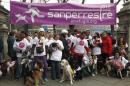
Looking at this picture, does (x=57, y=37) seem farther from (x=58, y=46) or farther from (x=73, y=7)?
(x=73, y=7)

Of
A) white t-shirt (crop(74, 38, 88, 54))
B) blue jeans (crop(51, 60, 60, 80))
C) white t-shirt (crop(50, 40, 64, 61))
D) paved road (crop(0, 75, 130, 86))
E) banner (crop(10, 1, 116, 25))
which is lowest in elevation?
paved road (crop(0, 75, 130, 86))

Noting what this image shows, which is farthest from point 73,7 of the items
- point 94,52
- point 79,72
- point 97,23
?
point 79,72

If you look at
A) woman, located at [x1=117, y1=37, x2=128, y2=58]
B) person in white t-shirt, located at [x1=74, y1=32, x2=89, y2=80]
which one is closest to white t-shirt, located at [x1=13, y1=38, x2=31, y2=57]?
person in white t-shirt, located at [x1=74, y1=32, x2=89, y2=80]

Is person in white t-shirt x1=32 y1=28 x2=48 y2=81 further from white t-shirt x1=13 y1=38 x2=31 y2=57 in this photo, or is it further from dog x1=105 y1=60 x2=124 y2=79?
dog x1=105 y1=60 x2=124 y2=79

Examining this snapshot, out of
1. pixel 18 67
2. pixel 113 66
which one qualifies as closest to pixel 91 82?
pixel 113 66

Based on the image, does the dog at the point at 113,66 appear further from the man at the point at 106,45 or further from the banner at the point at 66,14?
the banner at the point at 66,14

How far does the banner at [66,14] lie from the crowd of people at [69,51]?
83 centimetres

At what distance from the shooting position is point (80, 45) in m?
13.6

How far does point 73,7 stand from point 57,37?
2.53m

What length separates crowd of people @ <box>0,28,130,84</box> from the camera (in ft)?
Result: 42.1

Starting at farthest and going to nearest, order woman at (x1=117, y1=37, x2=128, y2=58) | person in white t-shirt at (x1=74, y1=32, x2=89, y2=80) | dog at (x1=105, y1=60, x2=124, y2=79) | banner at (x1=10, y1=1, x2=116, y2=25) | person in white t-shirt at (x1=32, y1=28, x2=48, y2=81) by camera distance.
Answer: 1. banner at (x1=10, y1=1, x2=116, y2=25)
2. woman at (x1=117, y1=37, x2=128, y2=58)
3. person in white t-shirt at (x1=74, y1=32, x2=89, y2=80)
4. dog at (x1=105, y1=60, x2=124, y2=79)
5. person in white t-shirt at (x1=32, y1=28, x2=48, y2=81)

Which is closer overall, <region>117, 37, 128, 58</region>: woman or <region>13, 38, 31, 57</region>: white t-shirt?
<region>13, 38, 31, 57</region>: white t-shirt

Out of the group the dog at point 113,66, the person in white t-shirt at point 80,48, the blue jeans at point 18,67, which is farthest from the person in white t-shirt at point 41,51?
the dog at point 113,66

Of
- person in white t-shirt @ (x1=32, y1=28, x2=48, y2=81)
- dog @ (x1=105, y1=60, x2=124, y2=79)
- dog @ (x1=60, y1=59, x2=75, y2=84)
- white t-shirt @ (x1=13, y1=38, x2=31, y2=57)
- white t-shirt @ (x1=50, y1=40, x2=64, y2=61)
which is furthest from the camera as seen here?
dog @ (x1=105, y1=60, x2=124, y2=79)
